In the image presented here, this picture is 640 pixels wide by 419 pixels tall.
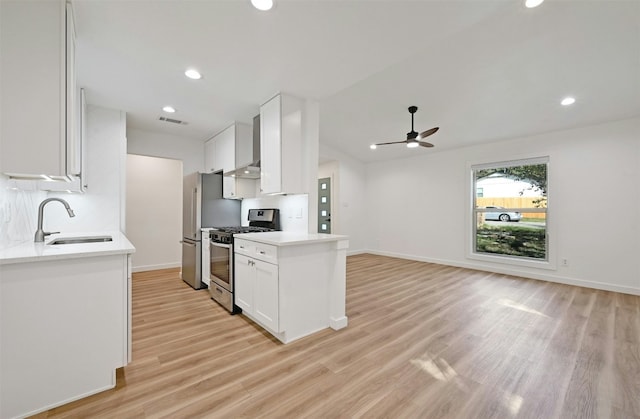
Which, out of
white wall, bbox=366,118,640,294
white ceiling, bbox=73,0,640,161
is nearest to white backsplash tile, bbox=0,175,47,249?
white ceiling, bbox=73,0,640,161

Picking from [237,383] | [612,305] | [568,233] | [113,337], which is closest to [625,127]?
[568,233]

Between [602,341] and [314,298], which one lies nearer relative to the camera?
[602,341]

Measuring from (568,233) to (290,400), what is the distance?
16.0ft

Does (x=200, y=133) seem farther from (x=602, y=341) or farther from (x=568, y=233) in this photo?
(x=568, y=233)

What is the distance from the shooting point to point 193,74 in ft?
8.08

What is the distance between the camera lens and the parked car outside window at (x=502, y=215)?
476cm

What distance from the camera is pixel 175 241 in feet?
17.4

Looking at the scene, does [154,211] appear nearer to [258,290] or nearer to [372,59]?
[258,290]

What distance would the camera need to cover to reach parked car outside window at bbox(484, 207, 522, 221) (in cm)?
476

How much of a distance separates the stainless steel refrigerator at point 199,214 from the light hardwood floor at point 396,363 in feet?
2.16

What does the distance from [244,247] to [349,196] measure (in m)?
4.22

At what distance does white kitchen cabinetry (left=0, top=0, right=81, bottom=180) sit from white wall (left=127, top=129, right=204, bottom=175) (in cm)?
304

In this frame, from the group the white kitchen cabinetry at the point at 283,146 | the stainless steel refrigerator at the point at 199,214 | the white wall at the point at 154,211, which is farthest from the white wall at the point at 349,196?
the white wall at the point at 154,211

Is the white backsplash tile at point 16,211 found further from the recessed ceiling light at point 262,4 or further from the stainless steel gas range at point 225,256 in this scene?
the recessed ceiling light at point 262,4
